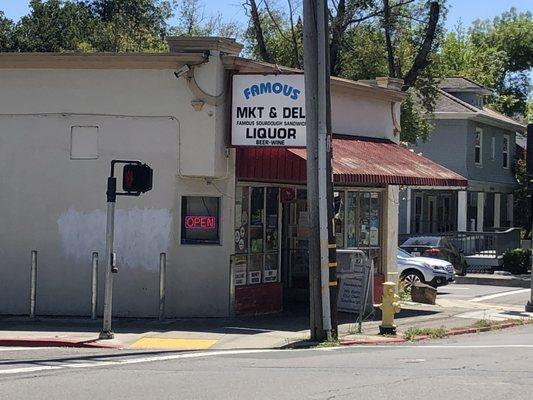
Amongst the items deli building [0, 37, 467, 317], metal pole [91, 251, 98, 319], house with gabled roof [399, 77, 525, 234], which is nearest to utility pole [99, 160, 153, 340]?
metal pole [91, 251, 98, 319]

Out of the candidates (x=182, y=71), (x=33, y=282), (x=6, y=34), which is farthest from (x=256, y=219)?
(x=6, y=34)

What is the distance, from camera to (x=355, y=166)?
1880 centimetres

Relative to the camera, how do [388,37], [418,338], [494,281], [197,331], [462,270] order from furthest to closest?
[462,270], [494,281], [388,37], [418,338], [197,331]

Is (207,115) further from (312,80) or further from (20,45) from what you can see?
(20,45)

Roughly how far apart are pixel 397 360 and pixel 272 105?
6.67 m

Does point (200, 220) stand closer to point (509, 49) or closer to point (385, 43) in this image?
point (385, 43)

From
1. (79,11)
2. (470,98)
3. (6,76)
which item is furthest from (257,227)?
(79,11)

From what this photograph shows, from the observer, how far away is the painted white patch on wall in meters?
18.4

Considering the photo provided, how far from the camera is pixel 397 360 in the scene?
512 inches

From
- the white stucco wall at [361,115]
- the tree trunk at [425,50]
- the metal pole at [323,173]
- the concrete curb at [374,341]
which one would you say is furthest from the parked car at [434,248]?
the metal pole at [323,173]

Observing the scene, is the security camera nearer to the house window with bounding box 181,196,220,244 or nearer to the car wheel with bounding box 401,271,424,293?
the house window with bounding box 181,196,220,244

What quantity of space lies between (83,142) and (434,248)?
17247 millimetres

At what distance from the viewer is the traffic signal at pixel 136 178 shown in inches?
608

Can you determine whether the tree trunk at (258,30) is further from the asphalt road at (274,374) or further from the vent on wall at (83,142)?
the asphalt road at (274,374)
